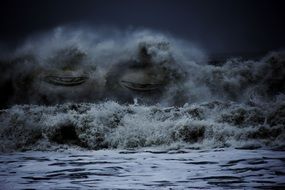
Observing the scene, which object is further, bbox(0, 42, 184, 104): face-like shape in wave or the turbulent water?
bbox(0, 42, 184, 104): face-like shape in wave

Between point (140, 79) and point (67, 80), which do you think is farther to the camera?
point (67, 80)

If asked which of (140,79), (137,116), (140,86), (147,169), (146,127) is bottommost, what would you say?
(147,169)

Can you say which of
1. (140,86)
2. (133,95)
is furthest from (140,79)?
(133,95)

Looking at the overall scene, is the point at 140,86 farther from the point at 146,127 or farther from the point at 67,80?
the point at 146,127

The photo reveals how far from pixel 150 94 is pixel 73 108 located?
237cm

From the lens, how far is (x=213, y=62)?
10.1 m

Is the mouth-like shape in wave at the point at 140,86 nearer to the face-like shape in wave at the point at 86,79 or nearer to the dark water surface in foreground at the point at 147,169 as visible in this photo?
the face-like shape in wave at the point at 86,79

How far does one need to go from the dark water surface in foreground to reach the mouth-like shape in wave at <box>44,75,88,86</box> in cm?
453

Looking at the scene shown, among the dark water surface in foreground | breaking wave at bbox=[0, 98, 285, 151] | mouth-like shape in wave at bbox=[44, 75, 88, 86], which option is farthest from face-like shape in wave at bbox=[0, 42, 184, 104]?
the dark water surface in foreground

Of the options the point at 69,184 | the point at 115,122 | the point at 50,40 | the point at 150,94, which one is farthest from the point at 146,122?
the point at 50,40

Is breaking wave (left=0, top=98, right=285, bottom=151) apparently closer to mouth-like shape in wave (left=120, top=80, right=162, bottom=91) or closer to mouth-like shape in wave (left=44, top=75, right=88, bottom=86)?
mouth-like shape in wave (left=120, top=80, right=162, bottom=91)

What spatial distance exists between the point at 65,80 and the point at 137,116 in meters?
3.63

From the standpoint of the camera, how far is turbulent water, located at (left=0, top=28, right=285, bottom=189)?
4.04 m

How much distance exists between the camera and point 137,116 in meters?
7.25
